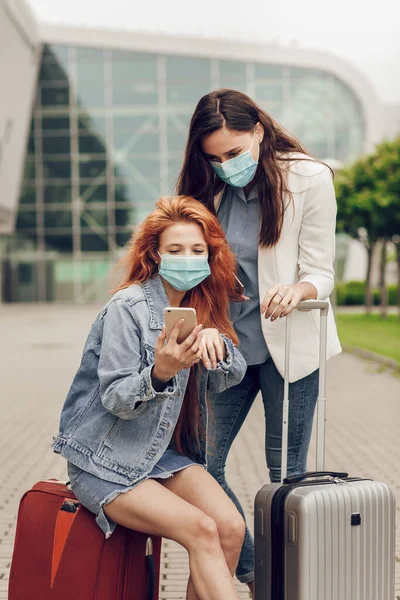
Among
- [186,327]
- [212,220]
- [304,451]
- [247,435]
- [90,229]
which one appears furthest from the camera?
[90,229]

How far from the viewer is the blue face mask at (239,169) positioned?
329 cm

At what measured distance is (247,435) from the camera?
29.0 feet

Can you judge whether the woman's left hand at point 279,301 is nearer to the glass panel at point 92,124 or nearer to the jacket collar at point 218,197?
the jacket collar at point 218,197

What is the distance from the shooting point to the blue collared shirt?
345 cm

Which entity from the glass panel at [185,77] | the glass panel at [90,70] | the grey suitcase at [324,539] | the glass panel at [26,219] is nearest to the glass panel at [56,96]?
the glass panel at [90,70]

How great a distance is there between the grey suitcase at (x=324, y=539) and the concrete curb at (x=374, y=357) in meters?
11.4

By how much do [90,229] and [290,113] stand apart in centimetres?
1062

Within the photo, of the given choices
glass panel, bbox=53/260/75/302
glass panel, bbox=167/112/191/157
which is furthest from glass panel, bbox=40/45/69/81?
glass panel, bbox=53/260/75/302

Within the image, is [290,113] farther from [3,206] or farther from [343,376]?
[343,376]

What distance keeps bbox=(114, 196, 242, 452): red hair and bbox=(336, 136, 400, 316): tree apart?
24020mm

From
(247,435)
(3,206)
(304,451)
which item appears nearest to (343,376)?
(247,435)

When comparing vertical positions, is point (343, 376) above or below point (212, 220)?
below

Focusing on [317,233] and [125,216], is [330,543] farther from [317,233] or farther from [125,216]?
A: [125,216]

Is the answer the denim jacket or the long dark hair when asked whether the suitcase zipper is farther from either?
the long dark hair
